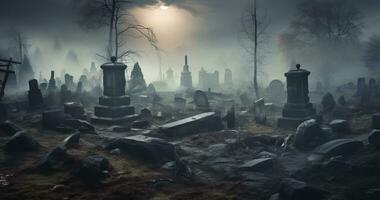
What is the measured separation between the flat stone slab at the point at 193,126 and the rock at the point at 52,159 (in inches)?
171

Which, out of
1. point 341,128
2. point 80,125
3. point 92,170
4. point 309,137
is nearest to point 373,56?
point 341,128

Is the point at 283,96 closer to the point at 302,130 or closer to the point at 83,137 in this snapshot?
the point at 302,130

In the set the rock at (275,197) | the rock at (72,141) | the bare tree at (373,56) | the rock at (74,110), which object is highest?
the bare tree at (373,56)

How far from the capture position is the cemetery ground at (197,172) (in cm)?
562

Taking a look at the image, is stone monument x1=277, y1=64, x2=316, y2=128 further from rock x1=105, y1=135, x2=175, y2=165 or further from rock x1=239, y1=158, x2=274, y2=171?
rock x1=105, y1=135, x2=175, y2=165

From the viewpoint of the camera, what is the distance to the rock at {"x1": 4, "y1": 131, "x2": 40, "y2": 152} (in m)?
8.41

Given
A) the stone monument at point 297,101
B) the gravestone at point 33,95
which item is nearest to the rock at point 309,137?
the stone monument at point 297,101

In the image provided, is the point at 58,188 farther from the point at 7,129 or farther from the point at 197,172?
the point at 7,129

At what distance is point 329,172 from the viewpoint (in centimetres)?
671

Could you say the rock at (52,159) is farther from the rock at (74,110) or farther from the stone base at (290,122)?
the stone base at (290,122)

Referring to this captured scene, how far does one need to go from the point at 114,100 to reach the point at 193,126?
4773 mm

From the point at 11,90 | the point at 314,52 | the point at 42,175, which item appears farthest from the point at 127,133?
the point at 314,52

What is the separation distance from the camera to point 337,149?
8062 mm

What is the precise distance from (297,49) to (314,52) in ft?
12.8
